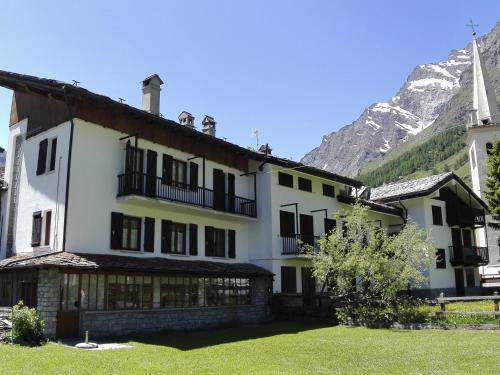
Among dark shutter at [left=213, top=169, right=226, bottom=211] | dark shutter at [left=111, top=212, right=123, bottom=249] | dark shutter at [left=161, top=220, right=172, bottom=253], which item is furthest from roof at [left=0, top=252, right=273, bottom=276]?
dark shutter at [left=213, top=169, right=226, bottom=211]

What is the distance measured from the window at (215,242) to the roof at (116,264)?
130cm

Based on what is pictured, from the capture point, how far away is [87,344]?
629 inches

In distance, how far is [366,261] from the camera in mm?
22922

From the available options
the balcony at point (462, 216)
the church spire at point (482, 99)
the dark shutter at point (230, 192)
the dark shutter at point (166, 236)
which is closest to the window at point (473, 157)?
the church spire at point (482, 99)

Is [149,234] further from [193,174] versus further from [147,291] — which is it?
[193,174]

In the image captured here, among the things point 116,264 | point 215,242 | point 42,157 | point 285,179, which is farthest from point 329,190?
point 42,157

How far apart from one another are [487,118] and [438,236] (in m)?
21.1

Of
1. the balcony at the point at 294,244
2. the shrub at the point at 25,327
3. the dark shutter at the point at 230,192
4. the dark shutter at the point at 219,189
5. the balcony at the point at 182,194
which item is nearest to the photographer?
the shrub at the point at 25,327

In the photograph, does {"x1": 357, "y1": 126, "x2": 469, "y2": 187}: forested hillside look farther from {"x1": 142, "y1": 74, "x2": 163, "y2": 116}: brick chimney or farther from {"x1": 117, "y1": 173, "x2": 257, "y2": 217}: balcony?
{"x1": 142, "y1": 74, "x2": 163, "y2": 116}: brick chimney

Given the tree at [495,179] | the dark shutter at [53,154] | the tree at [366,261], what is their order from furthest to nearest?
the tree at [495,179]
the tree at [366,261]
the dark shutter at [53,154]

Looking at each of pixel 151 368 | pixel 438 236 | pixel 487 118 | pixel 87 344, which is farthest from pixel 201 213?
pixel 487 118

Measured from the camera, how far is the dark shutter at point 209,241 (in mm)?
26406

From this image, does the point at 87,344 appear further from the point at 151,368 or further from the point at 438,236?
the point at 438,236

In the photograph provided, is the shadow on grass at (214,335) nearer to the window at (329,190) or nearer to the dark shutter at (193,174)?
the dark shutter at (193,174)
